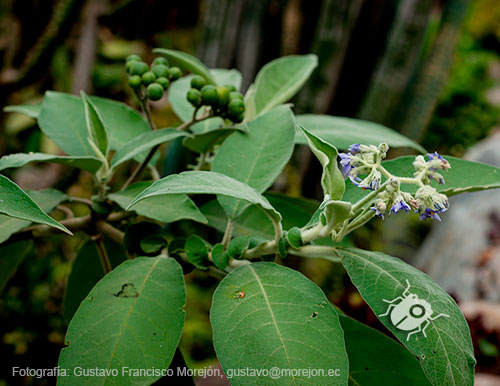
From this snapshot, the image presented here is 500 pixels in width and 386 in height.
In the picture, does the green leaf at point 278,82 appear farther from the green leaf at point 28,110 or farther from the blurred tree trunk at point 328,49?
the blurred tree trunk at point 328,49

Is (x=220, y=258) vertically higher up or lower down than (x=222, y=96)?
lower down

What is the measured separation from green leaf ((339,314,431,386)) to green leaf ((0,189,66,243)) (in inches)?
15.3

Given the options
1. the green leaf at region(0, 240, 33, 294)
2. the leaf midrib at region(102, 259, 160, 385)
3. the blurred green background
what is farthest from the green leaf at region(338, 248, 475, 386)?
the blurred green background

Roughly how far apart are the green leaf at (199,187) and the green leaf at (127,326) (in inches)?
4.9

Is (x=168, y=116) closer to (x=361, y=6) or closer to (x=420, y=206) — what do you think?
(x=361, y=6)

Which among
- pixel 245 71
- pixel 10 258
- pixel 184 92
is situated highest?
pixel 184 92

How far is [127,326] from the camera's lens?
449 mm

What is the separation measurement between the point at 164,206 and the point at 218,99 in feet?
0.48

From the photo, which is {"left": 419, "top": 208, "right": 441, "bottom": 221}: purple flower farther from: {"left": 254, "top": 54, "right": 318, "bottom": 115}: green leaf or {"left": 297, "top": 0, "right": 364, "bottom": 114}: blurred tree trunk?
{"left": 297, "top": 0, "right": 364, "bottom": 114}: blurred tree trunk

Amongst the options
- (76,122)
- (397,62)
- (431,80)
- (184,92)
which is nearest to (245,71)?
(397,62)

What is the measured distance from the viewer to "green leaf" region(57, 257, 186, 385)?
1.41ft

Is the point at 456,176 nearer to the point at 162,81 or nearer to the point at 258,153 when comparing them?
the point at 258,153

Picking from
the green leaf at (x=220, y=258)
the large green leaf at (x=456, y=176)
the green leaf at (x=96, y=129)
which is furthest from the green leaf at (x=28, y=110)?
the large green leaf at (x=456, y=176)

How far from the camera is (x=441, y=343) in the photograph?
0.40 m
